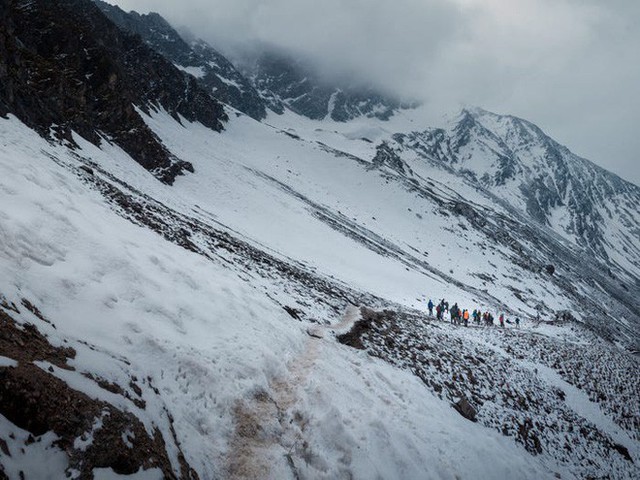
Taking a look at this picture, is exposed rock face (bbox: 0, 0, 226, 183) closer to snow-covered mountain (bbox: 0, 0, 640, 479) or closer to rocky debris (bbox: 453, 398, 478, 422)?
snow-covered mountain (bbox: 0, 0, 640, 479)

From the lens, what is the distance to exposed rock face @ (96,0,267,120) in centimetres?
14650

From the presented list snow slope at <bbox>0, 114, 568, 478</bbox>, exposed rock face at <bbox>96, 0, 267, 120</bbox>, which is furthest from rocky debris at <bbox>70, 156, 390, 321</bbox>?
exposed rock face at <bbox>96, 0, 267, 120</bbox>

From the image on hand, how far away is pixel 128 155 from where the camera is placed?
35.7 metres

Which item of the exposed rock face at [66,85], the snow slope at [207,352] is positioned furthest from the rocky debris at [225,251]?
the exposed rock face at [66,85]

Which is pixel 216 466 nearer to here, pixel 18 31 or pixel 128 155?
pixel 128 155

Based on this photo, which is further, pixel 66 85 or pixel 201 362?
pixel 66 85

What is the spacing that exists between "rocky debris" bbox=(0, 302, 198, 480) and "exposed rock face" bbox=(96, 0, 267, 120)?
148 meters

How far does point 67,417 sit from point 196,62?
594 feet

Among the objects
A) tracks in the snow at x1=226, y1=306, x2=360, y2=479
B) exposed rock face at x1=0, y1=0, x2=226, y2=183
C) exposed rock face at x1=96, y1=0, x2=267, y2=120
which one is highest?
exposed rock face at x1=96, y1=0, x2=267, y2=120

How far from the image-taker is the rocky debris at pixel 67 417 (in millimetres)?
4805

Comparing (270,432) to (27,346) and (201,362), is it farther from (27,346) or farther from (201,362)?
(27,346)

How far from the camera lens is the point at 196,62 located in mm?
161250

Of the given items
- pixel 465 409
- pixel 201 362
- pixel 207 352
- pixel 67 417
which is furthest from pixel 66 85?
pixel 465 409

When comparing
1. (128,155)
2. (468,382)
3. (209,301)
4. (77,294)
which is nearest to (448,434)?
(468,382)
